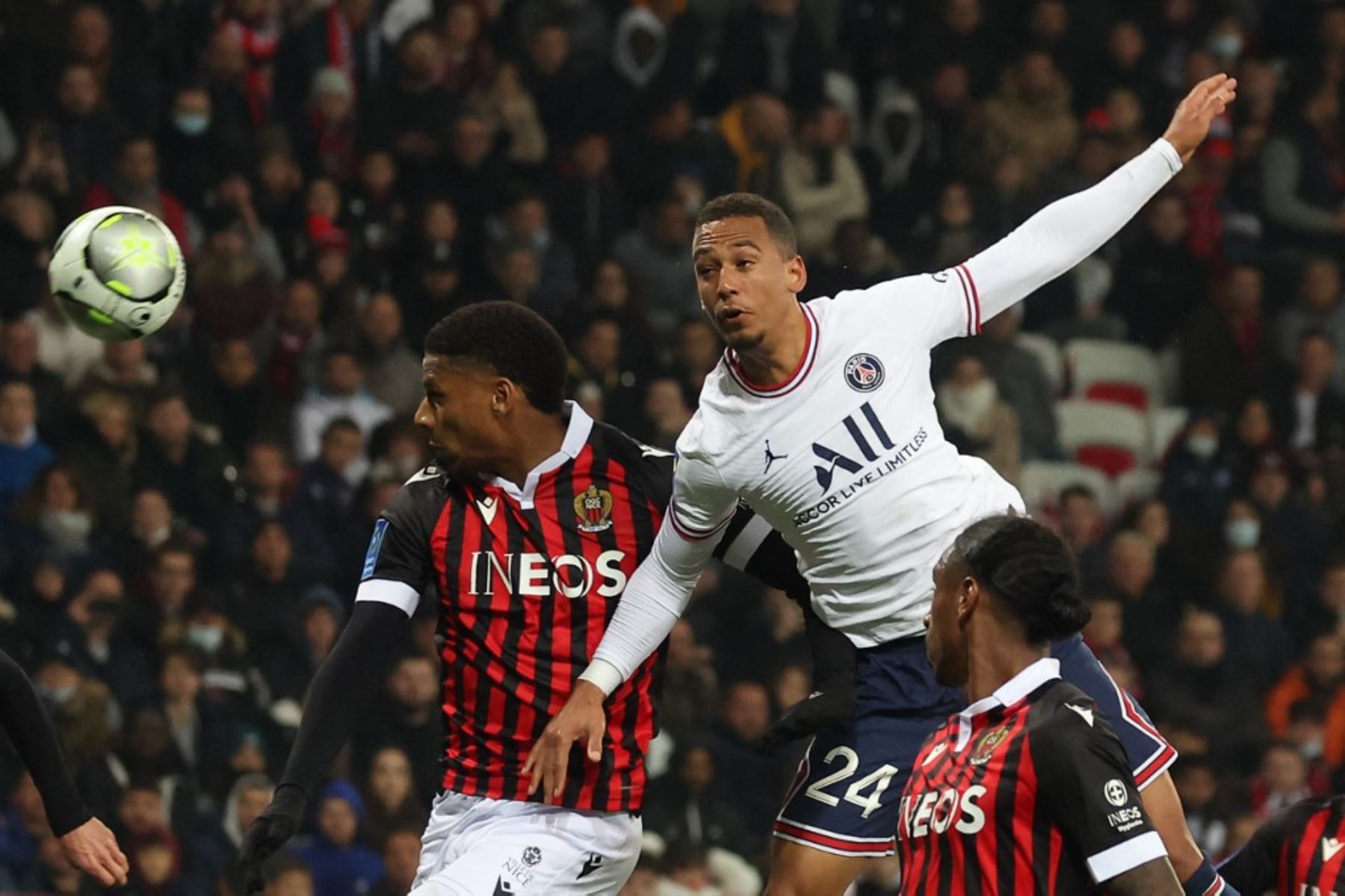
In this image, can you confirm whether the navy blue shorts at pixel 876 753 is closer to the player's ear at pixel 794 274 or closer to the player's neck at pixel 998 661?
the player's ear at pixel 794 274

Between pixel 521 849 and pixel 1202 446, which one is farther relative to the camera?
pixel 1202 446

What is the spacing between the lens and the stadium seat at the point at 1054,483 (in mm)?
11766

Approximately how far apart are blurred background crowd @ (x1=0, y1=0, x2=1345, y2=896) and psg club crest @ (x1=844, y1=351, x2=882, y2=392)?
13.5 feet

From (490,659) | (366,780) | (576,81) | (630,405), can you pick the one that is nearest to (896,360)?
(490,659)

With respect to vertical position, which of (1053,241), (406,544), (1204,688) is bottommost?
(1204,688)

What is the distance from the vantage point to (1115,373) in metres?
12.8

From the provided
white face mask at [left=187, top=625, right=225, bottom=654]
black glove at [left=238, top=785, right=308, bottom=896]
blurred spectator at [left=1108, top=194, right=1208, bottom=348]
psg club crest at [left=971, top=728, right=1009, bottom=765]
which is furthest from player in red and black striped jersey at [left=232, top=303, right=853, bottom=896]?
blurred spectator at [left=1108, top=194, right=1208, bottom=348]

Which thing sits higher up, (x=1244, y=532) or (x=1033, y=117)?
(x=1033, y=117)

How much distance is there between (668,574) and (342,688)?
2.57ft

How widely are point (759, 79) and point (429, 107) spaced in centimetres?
217

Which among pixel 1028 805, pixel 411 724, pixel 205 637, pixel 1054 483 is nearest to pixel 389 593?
pixel 1028 805

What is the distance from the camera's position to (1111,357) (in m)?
12.8

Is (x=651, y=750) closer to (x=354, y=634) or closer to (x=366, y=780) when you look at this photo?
(x=366, y=780)

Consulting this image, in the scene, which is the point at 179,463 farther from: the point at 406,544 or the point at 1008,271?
the point at 1008,271
